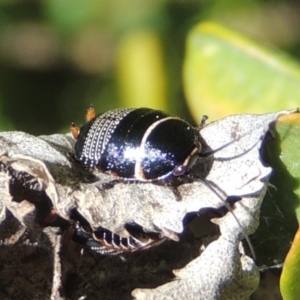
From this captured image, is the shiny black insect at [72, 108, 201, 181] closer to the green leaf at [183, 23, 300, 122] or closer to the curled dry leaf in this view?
the curled dry leaf

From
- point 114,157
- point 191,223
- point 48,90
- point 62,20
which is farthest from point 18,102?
point 191,223

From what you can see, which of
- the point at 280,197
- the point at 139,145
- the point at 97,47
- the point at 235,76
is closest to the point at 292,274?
the point at 280,197

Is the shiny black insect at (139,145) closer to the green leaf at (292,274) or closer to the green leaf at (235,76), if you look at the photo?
the green leaf at (235,76)

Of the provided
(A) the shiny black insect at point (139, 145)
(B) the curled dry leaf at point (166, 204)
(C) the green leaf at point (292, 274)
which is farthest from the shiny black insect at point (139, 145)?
(C) the green leaf at point (292, 274)

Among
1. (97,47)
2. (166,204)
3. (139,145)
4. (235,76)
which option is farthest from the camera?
(97,47)

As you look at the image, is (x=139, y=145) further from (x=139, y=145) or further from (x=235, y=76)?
(x=235, y=76)

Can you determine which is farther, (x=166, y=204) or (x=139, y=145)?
(x=139, y=145)
